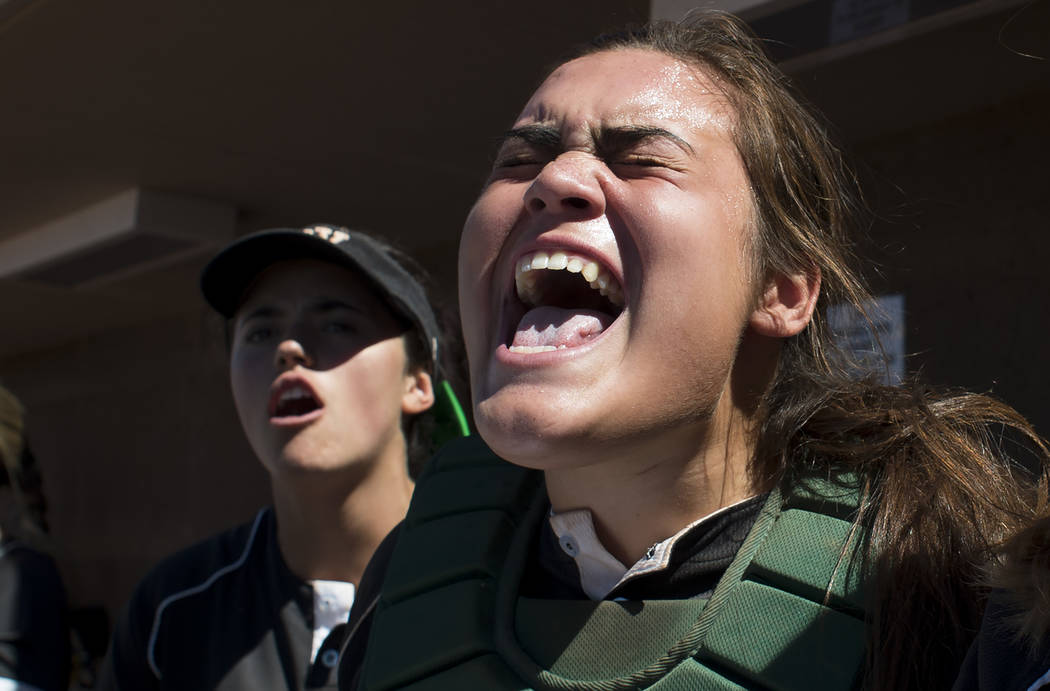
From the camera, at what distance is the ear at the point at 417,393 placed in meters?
2.49

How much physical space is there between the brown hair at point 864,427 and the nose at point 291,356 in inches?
37.6

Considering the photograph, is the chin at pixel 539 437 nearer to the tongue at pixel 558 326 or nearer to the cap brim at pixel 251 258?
the tongue at pixel 558 326

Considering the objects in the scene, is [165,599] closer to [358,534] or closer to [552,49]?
[358,534]

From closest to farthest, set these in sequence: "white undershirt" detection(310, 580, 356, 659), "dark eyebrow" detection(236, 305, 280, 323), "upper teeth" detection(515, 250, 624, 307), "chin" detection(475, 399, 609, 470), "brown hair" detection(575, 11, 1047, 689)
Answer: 1. "brown hair" detection(575, 11, 1047, 689)
2. "chin" detection(475, 399, 609, 470)
3. "upper teeth" detection(515, 250, 624, 307)
4. "white undershirt" detection(310, 580, 356, 659)
5. "dark eyebrow" detection(236, 305, 280, 323)

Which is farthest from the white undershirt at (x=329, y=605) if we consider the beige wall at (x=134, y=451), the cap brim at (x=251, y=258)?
the beige wall at (x=134, y=451)

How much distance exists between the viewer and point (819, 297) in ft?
5.66

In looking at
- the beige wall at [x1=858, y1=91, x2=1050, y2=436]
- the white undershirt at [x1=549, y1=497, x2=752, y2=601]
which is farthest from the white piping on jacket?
the beige wall at [x1=858, y1=91, x2=1050, y2=436]

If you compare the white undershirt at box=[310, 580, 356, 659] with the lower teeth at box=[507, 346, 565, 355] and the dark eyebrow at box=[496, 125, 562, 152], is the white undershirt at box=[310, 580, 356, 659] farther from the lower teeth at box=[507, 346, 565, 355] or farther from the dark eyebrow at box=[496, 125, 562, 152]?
the dark eyebrow at box=[496, 125, 562, 152]

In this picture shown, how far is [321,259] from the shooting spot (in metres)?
2.43

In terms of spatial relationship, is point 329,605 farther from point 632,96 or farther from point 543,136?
point 632,96

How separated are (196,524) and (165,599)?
4.47 metres

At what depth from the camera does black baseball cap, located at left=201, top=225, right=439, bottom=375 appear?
92.0 inches

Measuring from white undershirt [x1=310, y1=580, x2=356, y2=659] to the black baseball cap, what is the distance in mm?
573

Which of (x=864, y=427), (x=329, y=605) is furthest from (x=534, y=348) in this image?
(x=329, y=605)
